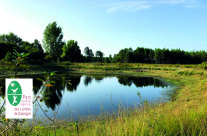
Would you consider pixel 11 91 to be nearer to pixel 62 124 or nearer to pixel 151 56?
pixel 62 124

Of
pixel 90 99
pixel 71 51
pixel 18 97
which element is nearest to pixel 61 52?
pixel 71 51

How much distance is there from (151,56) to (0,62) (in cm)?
5444

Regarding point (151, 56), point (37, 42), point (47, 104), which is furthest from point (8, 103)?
point (151, 56)

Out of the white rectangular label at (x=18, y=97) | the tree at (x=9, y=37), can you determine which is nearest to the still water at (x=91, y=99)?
the white rectangular label at (x=18, y=97)

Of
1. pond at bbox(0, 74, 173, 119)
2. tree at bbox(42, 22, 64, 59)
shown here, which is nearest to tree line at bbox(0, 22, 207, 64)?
tree at bbox(42, 22, 64, 59)

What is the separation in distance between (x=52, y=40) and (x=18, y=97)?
46350 mm

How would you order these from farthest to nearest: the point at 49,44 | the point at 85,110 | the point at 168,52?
the point at 168,52 < the point at 49,44 < the point at 85,110

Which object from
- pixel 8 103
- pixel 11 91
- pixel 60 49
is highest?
pixel 60 49

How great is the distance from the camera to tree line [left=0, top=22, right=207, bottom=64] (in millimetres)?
37438

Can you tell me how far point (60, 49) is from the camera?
48.8 meters

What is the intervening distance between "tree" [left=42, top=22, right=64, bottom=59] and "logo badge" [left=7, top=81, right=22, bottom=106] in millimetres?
44536

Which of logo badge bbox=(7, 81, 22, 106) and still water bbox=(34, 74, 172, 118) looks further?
still water bbox=(34, 74, 172, 118)

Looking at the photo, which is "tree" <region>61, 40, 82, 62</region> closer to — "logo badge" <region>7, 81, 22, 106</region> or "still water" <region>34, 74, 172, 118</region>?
"still water" <region>34, 74, 172, 118</region>

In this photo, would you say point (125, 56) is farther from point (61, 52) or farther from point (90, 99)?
point (90, 99)
